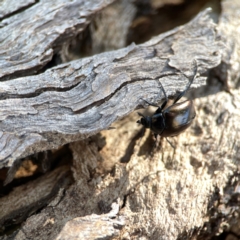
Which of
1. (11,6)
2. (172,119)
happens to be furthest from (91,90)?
(11,6)

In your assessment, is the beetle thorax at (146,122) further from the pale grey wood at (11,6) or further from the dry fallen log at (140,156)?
the pale grey wood at (11,6)

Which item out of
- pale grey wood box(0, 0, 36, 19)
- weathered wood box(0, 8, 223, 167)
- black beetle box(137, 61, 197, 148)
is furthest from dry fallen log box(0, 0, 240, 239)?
pale grey wood box(0, 0, 36, 19)

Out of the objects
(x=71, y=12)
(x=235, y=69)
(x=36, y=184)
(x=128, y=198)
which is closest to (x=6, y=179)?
(x=36, y=184)

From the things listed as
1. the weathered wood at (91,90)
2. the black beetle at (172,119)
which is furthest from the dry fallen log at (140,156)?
the black beetle at (172,119)

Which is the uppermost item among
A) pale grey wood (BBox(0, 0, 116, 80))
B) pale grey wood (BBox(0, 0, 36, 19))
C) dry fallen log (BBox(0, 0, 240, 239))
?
pale grey wood (BBox(0, 0, 36, 19))

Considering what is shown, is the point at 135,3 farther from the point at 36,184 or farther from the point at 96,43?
the point at 36,184

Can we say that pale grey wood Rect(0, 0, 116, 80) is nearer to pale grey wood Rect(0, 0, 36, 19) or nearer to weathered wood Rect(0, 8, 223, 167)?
pale grey wood Rect(0, 0, 36, 19)

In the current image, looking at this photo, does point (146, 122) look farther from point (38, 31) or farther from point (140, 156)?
point (38, 31)
